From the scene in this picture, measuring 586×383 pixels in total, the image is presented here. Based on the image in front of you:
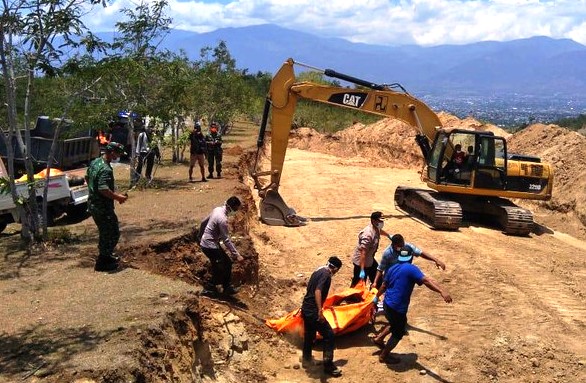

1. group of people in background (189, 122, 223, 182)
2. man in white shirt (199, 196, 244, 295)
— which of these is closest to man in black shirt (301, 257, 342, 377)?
man in white shirt (199, 196, 244, 295)

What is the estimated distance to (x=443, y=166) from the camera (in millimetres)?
16938

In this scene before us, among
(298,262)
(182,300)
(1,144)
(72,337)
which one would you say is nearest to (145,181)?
(1,144)

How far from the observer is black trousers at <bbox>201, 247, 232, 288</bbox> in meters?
9.20

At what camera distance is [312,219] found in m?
17.6

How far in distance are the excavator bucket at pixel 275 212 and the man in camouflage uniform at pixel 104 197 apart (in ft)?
24.5

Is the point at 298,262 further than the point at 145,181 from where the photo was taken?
No

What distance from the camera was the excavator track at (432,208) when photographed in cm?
1599

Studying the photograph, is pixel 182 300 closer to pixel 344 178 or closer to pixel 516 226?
pixel 516 226

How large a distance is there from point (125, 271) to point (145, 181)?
9255mm

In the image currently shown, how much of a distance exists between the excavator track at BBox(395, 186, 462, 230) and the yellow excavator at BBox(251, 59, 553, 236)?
0.02m

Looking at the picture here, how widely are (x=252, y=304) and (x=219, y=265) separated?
48.5 inches

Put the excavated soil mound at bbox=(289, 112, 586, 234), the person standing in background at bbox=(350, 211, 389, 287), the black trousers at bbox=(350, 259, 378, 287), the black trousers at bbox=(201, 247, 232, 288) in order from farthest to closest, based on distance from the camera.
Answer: the excavated soil mound at bbox=(289, 112, 586, 234)
the black trousers at bbox=(350, 259, 378, 287)
the person standing in background at bbox=(350, 211, 389, 287)
the black trousers at bbox=(201, 247, 232, 288)

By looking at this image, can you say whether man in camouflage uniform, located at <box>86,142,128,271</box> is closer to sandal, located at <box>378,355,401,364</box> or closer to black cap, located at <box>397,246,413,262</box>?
black cap, located at <box>397,246,413,262</box>

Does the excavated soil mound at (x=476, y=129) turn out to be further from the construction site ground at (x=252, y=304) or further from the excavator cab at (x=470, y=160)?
the excavator cab at (x=470, y=160)
